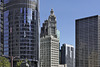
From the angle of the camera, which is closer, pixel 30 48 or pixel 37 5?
pixel 30 48

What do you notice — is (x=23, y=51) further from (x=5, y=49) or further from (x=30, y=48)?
(x=5, y=49)

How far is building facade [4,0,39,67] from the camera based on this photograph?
153 meters

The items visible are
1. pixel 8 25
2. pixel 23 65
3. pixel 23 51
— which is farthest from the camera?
pixel 8 25

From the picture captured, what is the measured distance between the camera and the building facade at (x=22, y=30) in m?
153

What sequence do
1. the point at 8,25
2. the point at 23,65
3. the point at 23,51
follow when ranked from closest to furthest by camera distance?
the point at 23,65 < the point at 23,51 < the point at 8,25

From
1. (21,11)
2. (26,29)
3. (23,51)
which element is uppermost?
(21,11)

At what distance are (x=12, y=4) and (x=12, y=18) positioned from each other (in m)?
10.7

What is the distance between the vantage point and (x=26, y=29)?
15488cm

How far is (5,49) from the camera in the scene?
16025cm

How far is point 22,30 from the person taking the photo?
155m

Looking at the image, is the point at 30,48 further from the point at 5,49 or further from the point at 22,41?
the point at 5,49

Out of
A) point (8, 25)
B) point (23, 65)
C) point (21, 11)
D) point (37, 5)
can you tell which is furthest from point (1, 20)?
point (23, 65)

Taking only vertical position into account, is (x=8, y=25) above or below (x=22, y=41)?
above

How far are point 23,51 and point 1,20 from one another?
33.0 m
